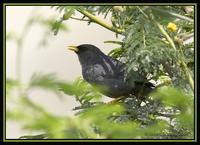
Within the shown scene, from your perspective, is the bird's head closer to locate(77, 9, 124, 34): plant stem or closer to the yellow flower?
locate(77, 9, 124, 34): plant stem

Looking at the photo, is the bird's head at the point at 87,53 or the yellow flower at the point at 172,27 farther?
the bird's head at the point at 87,53

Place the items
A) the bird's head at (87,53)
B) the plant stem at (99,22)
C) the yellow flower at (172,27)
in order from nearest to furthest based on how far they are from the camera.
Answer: the yellow flower at (172,27), the plant stem at (99,22), the bird's head at (87,53)

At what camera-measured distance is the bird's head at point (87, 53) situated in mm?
4152

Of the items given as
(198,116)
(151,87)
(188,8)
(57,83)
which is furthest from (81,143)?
(151,87)

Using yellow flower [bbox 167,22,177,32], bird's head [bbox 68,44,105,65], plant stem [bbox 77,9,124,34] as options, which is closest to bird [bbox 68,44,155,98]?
bird's head [bbox 68,44,105,65]

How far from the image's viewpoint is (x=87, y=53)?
4332 mm

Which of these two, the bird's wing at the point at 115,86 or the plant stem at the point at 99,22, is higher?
the plant stem at the point at 99,22

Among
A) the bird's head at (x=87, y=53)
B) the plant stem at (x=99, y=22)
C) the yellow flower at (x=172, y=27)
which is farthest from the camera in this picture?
the bird's head at (x=87, y=53)

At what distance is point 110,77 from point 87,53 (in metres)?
0.55

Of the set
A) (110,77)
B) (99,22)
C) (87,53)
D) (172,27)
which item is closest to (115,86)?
(110,77)

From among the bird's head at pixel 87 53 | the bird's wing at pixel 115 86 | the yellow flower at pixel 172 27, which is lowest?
the bird's wing at pixel 115 86

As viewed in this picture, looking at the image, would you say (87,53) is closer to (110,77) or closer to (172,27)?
(110,77)

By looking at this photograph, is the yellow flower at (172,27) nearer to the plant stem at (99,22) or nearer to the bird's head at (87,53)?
the plant stem at (99,22)

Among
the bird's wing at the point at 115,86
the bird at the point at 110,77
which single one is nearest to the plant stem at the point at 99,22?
the bird at the point at 110,77
